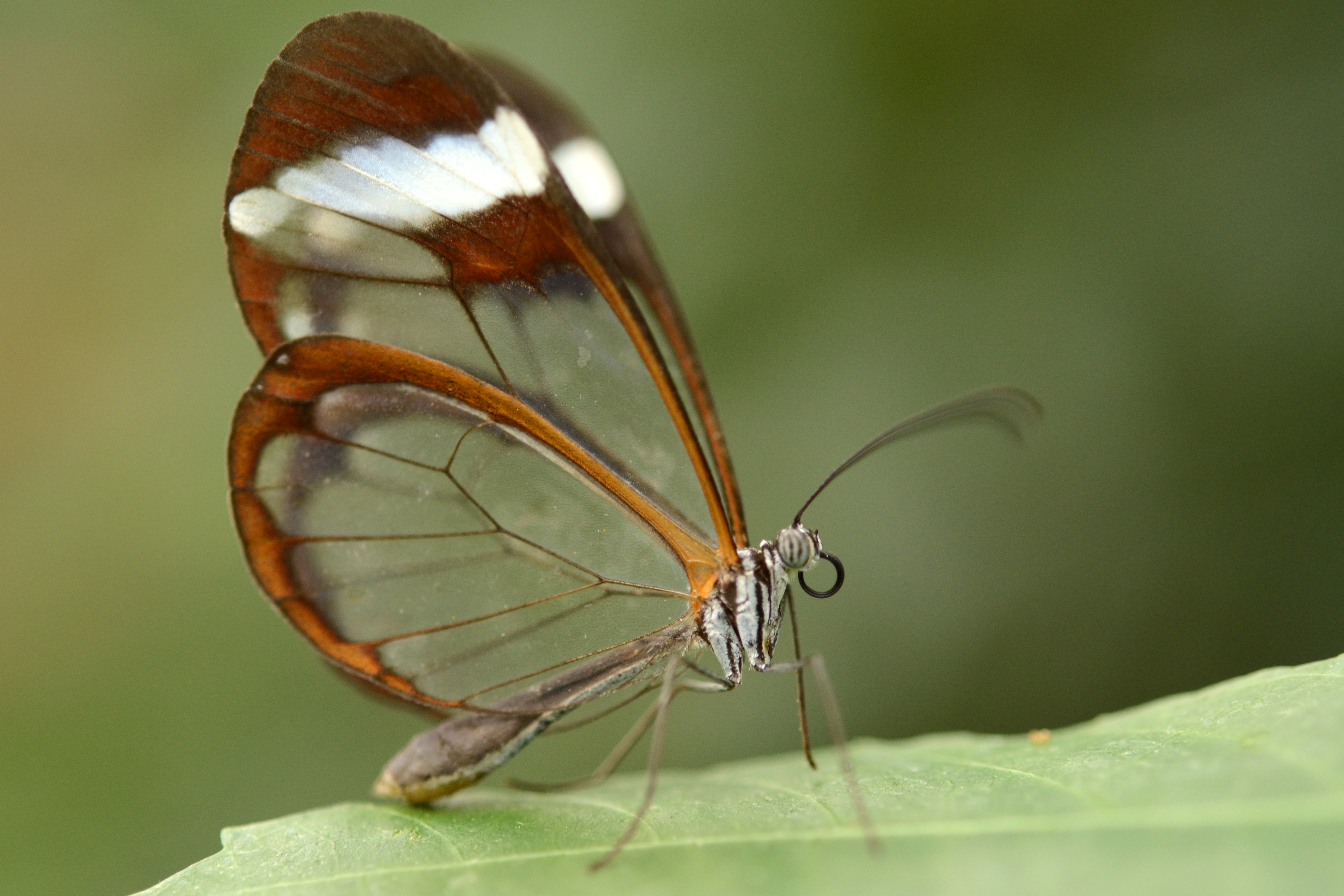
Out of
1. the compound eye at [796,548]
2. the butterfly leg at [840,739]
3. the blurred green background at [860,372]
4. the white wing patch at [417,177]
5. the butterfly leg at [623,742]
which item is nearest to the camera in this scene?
the butterfly leg at [840,739]

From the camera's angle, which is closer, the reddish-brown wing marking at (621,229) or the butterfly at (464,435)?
the butterfly at (464,435)

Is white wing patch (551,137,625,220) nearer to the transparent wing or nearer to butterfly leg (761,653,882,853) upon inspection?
the transparent wing

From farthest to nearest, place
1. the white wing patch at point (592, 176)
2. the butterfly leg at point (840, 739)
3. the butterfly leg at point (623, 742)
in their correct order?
the white wing patch at point (592, 176), the butterfly leg at point (623, 742), the butterfly leg at point (840, 739)

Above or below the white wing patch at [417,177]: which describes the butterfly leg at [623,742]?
below

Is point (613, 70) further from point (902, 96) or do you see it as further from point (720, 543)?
point (720, 543)

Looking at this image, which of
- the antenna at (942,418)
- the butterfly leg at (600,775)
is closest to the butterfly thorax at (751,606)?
the antenna at (942,418)

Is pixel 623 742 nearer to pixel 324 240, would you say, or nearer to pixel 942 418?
pixel 942 418

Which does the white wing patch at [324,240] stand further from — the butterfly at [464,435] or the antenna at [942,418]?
the antenna at [942,418]

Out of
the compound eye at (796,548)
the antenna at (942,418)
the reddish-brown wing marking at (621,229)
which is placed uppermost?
the reddish-brown wing marking at (621,229)
